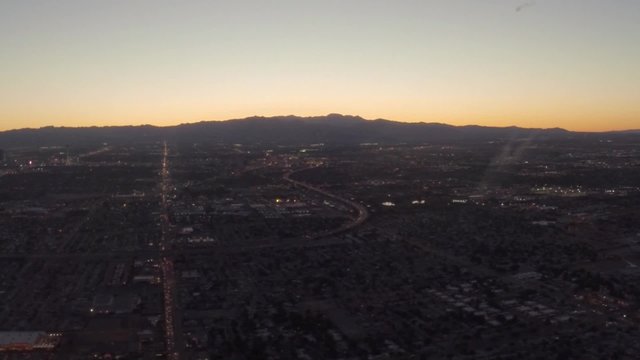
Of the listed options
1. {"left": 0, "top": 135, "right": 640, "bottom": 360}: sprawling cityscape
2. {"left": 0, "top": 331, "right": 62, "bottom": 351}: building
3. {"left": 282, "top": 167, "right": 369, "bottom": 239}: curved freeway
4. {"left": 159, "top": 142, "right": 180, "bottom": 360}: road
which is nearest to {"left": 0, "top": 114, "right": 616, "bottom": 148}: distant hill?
{"left": 282, "top": 167, "right": 369, "bottom": 239}: curved freeway

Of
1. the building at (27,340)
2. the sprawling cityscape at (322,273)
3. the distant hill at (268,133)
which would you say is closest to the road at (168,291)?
the sprawling cityscape at (322,273)

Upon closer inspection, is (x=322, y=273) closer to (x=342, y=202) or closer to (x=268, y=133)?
(x=342, y=202)

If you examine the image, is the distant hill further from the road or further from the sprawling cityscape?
the road

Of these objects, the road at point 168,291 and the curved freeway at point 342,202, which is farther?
the curved freeway at point 342,202

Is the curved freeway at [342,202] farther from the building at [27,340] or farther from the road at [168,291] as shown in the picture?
the building at [27,340]

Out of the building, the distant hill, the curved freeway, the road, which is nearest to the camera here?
the building

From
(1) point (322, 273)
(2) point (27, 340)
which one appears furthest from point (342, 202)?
(2) point (27, 340)
